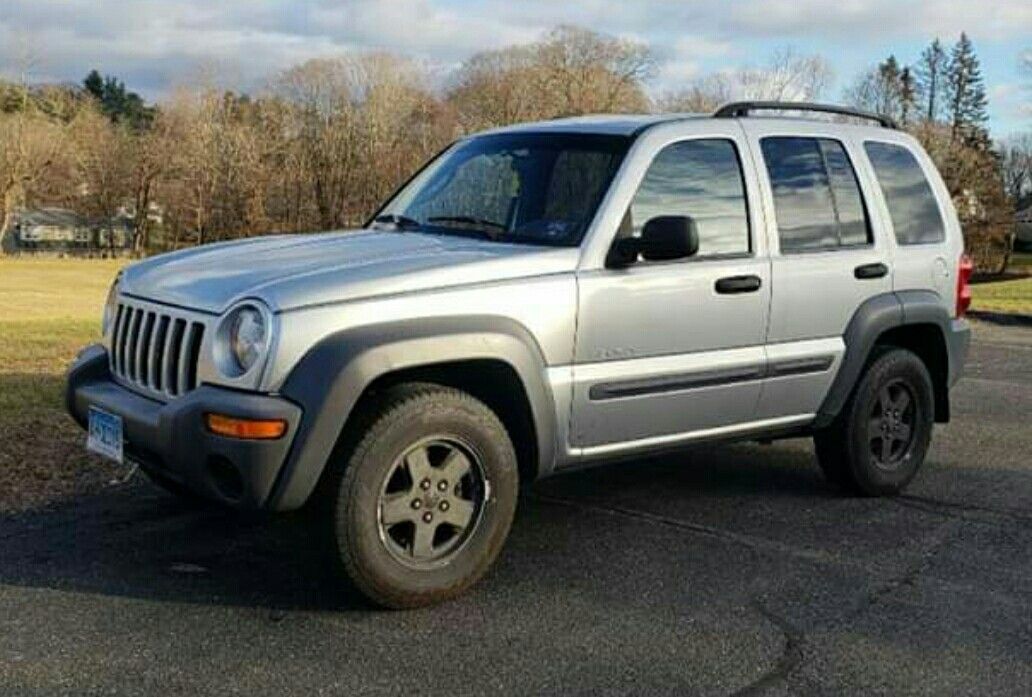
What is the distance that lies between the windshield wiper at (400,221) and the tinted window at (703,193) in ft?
3.73

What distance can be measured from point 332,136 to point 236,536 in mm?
65705

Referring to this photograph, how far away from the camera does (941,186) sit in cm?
646

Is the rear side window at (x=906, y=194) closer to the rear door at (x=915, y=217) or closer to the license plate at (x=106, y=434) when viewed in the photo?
the rear door at (x=915, y=217)

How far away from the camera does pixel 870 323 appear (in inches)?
225

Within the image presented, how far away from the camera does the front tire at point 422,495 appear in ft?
13.5

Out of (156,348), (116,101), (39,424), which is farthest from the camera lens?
(116,101)

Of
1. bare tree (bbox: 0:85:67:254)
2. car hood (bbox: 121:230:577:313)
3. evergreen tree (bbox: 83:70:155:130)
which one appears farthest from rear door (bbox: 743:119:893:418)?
evergreen tree (bbox: 83:70:155:130)

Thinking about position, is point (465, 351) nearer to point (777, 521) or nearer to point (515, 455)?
point (515, 455)

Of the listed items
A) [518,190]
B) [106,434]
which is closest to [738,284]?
[518,190]

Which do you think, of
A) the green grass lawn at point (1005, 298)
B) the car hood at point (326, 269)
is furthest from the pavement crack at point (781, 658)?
the green grass lawn at point (1005, 298)

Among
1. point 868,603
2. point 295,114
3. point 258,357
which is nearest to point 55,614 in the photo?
point 258,357

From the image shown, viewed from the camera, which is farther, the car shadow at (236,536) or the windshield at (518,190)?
the windshield at (518,190)

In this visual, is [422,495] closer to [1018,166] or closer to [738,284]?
[738,284]

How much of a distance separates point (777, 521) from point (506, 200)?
2098 mm
